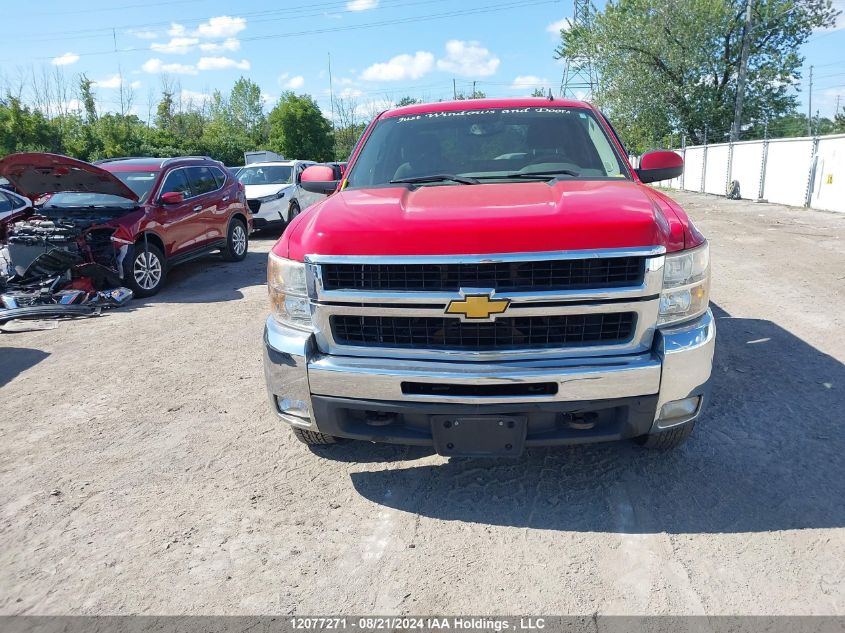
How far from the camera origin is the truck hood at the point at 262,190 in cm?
1410

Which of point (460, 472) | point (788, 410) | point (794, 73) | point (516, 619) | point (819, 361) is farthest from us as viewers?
point (794, 73)

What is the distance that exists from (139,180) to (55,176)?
1.55 metres

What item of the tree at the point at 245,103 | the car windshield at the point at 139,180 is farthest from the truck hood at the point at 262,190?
the tree at the point at 245,103

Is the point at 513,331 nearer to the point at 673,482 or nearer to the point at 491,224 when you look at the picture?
the point at 491,224

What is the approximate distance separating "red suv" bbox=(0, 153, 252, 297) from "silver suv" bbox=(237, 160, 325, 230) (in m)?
3.90

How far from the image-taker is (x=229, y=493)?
3.22m

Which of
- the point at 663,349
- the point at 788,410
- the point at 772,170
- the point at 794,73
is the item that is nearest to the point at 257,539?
the point at 663,349

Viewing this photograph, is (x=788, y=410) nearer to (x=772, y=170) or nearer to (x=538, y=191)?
(x=538, y=191)

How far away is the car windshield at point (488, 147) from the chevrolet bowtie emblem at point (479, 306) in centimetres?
135

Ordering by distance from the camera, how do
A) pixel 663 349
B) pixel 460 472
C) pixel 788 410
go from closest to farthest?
1. pixel 663 349
2. pixel 460 472
3. pixel 788 410

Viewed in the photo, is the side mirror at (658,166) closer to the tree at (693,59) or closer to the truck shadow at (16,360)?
the truck shadow at (16,360)

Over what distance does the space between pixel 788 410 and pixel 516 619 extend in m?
2.66

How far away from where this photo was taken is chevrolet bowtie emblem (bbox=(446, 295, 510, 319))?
8.69ft

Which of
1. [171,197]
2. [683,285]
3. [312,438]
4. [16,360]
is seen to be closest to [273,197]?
[171,197]
